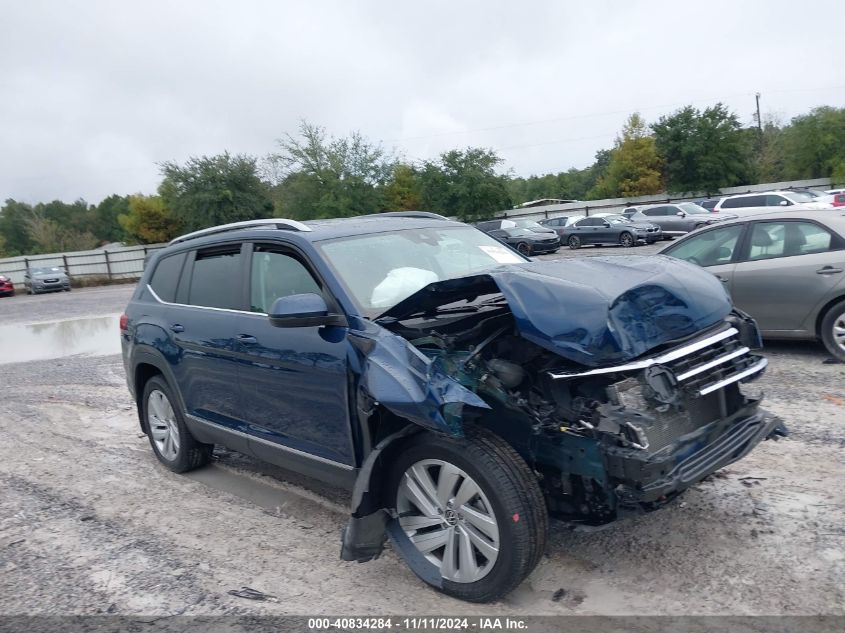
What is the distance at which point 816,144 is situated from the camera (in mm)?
50156

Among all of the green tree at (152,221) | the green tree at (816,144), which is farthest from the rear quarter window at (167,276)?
the green tree at (816,144)

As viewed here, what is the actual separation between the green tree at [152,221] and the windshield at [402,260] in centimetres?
Answer: 5316

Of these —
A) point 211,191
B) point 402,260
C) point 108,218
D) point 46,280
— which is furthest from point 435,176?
point 108,218

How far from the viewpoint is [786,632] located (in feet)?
9.51

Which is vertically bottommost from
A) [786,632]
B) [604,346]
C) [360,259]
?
[786,632]

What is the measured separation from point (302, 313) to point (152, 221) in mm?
55724

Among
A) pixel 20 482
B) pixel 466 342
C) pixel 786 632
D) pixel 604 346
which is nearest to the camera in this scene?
pixel 786 632

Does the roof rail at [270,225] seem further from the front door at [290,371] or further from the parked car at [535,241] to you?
the parked car at [535,241]

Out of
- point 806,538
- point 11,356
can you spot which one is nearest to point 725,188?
point 11,356

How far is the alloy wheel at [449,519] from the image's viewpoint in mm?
3232

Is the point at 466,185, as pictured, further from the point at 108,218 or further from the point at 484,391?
the point at 108,218

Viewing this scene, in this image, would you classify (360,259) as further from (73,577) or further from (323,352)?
(73,577)

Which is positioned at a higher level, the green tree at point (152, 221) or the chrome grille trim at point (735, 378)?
the green tree at point (152, 221)

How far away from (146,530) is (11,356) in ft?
35.6
